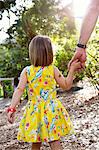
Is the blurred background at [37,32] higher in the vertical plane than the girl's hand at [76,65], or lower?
higher

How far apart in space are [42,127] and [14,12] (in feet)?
16.7

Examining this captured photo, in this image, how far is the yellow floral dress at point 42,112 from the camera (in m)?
3.33

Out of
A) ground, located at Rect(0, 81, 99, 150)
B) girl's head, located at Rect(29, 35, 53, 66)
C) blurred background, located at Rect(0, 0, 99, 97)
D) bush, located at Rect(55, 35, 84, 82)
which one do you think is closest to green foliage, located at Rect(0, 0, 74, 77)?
blurred background, located at Rect(0, 0, 99, 97)

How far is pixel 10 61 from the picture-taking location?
52.5ft

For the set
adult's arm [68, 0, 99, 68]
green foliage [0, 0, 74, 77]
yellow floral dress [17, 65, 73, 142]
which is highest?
green foliage [0, 0, 74, 77]

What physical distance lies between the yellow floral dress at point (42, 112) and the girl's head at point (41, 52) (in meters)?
0.05

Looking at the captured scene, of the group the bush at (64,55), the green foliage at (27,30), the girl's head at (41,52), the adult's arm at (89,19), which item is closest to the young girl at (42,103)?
the girl's head at (41,52)

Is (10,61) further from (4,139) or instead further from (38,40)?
(38,40)

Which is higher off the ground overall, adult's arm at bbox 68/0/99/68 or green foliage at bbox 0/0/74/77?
green foliage at bbox 0/0/74/77

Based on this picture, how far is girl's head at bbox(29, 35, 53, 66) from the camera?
134 inches

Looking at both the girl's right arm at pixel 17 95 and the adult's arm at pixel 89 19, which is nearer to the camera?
the adult's arm at pixel 89 19

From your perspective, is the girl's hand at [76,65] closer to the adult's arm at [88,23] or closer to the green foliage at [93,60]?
the adult's arm at [88,23]

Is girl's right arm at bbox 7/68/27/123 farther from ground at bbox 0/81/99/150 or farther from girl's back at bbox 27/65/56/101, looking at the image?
ground at bbox 0/81/99/150

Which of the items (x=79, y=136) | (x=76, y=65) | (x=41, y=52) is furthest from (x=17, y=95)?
(x=79, y=136)
